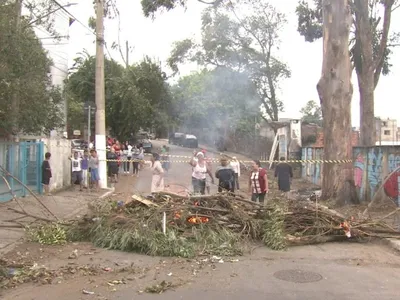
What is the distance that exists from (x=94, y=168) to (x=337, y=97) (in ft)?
30.5

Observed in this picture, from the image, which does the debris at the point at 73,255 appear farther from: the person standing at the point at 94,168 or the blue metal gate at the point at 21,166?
the person standing at the point at 94,168

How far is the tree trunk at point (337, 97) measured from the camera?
13906 millimetres

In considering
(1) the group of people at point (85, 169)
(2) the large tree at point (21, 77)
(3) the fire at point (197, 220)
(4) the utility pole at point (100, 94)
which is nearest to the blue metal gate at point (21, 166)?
(2) the large tree at point (21, 77)

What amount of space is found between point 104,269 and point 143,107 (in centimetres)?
2561

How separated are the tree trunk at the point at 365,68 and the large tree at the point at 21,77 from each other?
12759 mm

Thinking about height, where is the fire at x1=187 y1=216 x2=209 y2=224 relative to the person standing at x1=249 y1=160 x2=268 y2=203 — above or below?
below

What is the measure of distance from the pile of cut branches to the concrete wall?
25.2 ft

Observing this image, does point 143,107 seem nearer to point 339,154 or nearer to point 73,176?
point 73,176

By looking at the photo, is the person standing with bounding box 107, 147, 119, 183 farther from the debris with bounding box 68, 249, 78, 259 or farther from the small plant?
the debris with bounding box 68, 249, 78, 259

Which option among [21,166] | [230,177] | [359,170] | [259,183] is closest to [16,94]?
[21,166]

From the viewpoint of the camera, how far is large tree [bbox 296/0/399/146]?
19.9 m

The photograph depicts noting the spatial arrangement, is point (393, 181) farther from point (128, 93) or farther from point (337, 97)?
point (128, 93)

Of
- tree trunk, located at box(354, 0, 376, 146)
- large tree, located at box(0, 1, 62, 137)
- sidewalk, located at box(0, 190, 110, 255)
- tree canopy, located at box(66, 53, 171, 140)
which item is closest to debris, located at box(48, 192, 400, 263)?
sidewalk, located at box(0, 190, 110, 255)

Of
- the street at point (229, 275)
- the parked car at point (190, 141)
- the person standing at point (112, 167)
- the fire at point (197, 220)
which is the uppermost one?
the parked car at point (190, 141)
